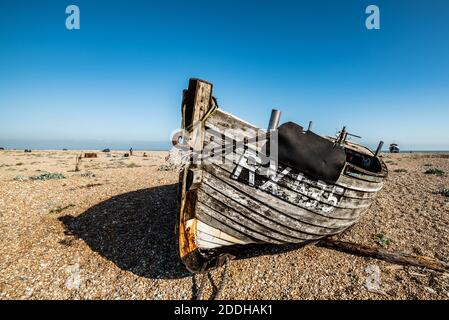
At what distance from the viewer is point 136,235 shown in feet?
26.1

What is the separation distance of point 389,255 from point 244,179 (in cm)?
501

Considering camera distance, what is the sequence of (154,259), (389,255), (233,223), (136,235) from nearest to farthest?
1. (233,223)
2. (389,255)
3. (154,259)
4. (136,235)

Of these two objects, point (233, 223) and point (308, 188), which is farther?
point (233, 223)

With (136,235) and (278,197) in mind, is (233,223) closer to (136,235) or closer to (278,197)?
(278,197)

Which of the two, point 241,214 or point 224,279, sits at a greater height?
point 241,214

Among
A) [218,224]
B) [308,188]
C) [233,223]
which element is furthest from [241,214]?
[308,188]

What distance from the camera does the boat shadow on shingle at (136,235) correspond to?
662 centimetres

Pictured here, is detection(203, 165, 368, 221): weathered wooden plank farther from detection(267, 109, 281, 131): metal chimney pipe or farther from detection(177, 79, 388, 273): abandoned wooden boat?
detection(267, 109, 281, 131): metal chimney pipe

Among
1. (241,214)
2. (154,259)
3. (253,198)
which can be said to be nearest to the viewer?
(253,198)

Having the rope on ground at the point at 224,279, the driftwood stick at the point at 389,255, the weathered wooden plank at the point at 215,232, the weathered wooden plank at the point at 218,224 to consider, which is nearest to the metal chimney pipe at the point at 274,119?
the weathered wooden plank at the point at 218,224

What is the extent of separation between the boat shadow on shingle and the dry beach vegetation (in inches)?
1.2

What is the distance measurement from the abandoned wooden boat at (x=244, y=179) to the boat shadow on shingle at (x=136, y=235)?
1.72m

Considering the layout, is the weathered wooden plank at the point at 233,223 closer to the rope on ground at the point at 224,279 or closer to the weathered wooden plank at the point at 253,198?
the weathered wooden plank at the point at 253,198

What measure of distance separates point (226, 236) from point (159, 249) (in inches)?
109
